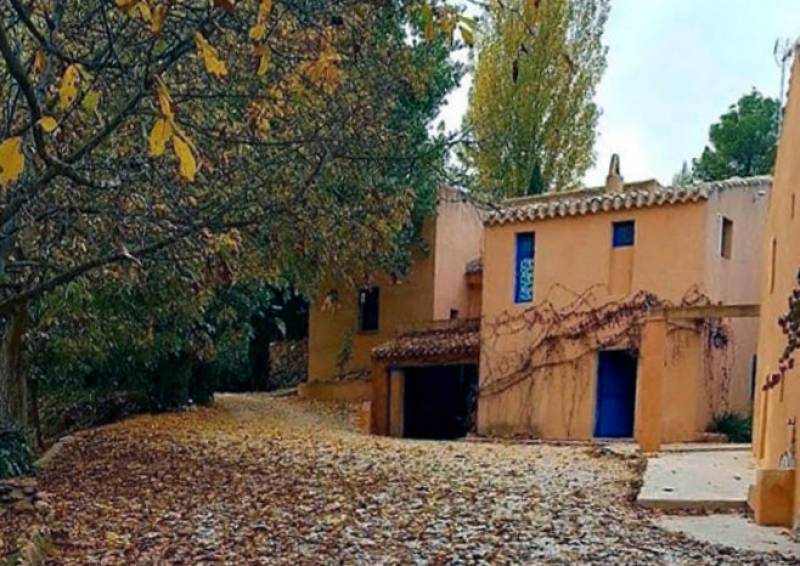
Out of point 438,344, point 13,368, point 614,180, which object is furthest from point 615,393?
point 13,368

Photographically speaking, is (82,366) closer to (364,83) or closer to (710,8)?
(364,83)

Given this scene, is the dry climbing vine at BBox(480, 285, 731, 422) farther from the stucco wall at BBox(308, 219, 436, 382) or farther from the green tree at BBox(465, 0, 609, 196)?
the green tree at BBox(465, 0, 609, 196)

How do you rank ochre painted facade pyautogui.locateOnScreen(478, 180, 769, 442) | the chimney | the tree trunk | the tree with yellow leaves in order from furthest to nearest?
the chimney, ochre painted facade pyautogui.locateOnScreen(478, 180, 769, 442), the tree trunk, the tree with yellow leaves

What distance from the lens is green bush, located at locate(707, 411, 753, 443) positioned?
1530 centimetres

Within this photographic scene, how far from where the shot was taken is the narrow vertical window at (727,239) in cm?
1641

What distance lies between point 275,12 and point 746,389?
13.1m

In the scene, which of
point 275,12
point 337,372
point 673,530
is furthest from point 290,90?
point 337,372

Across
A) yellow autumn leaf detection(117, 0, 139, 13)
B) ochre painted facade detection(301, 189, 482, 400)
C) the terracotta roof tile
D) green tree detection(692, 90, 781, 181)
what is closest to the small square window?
the terracotta roof tile

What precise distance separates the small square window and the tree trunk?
1012 centimetres

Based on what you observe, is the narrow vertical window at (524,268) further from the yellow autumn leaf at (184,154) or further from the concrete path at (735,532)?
the yellow autumn leaf at (184,154)

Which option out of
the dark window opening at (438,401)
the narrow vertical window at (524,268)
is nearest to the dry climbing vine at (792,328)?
the narrow vertical window at (524,268)

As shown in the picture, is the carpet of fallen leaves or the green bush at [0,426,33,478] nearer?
the carpet of fallen leaves

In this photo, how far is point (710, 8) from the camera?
5.00 meters

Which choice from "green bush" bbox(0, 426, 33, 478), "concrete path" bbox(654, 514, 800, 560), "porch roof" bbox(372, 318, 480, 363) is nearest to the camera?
"concrete path" bbox(654, 514, 800, 560)
